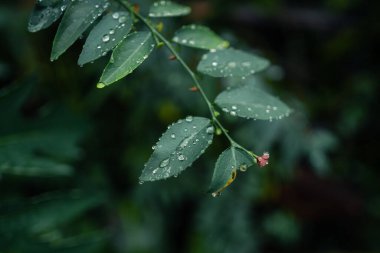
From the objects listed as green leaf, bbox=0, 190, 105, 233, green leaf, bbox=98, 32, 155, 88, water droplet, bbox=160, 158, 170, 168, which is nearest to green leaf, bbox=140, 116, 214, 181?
water droplet, bbox=160, 158, 170, 168

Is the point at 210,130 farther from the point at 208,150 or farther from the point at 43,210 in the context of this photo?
the point at 208,150

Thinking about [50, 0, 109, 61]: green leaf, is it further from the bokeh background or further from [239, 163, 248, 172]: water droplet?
the bokeh background

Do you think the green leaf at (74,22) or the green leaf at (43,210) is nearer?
the green leaf at (74,22)

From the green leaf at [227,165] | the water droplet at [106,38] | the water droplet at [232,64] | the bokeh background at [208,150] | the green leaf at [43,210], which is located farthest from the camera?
the bokeh background at [208,150]

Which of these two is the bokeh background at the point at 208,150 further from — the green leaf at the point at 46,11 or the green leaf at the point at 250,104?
the green leaf at the point at 250,104

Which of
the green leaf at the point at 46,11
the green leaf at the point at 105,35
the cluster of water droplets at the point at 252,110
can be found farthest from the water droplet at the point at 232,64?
the green leaf at the point at 46,11

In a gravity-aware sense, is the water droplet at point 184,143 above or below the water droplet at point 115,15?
below

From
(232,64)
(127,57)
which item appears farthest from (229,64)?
(127,57)

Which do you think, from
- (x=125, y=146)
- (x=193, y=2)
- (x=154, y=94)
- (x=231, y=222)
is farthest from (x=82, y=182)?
(x=193, y=2)
